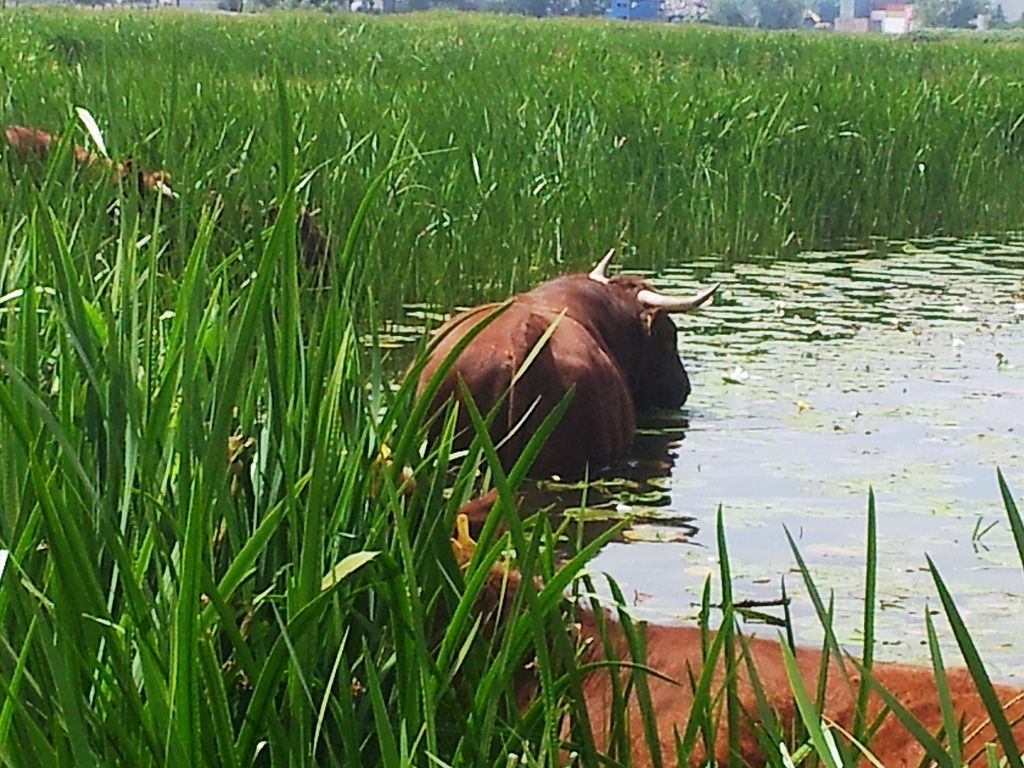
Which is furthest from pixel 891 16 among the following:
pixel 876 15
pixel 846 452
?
pixel 846 452

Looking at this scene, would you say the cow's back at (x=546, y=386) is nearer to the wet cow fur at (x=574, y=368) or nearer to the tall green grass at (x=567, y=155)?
the wet cow fur at (x=574, y=368)

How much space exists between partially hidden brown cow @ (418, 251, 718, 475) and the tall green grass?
1.56 feet

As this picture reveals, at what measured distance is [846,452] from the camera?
5.80m

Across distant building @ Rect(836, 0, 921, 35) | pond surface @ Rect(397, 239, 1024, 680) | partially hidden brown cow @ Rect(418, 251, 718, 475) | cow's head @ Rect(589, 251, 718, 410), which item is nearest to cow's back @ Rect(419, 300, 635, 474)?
partially hidden brown cow @ Rect(418, 251, 718, 475)

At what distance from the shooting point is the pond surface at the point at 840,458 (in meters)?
4.45

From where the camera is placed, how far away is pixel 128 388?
209 cm

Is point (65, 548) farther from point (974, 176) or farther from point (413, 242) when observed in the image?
point (974, 176)

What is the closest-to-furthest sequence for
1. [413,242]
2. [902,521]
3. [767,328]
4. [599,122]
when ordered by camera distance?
[902,521] < [413,242] < [767,328] < [599,122]

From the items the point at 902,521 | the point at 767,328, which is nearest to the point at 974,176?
the point at 767,328

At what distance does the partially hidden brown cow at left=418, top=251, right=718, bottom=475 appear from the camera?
5082 mm

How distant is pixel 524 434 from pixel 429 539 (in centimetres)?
289

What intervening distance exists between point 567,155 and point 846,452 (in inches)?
168

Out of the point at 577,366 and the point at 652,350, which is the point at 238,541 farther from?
the point at 652,350

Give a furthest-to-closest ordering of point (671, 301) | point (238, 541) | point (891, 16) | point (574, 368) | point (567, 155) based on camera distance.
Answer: point (891, 16) < point (567, 155) < point (671, 301) < point (574, 368) < point (238, 541)
